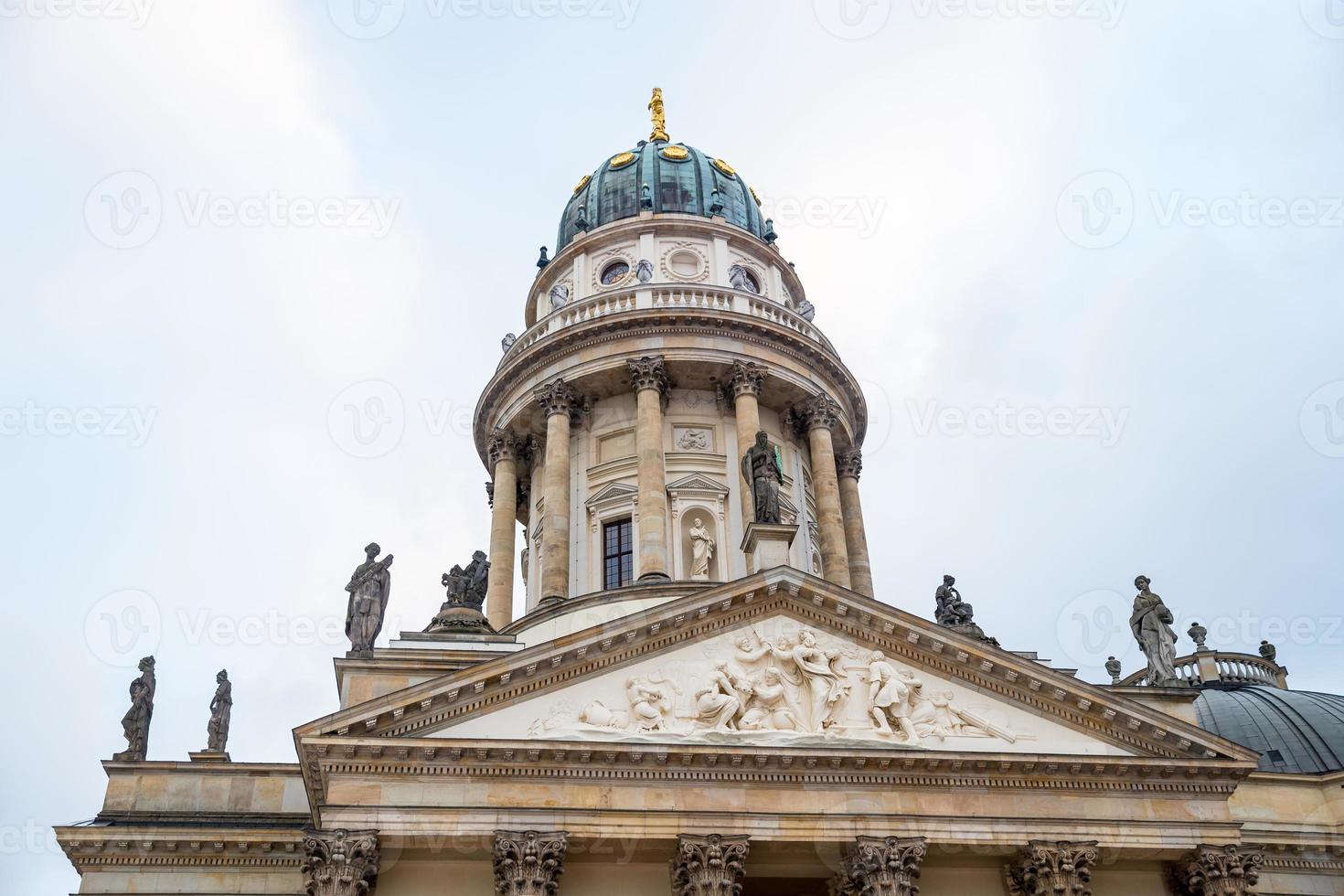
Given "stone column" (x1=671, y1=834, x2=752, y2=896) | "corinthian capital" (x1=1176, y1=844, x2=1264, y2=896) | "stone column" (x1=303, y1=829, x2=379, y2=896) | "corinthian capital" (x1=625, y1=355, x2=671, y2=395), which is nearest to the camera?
"stone column" (x1=303, y1=829, x2=379, y2=896)

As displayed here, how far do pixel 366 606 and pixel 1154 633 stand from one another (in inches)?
714

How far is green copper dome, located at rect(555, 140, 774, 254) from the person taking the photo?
4294cm

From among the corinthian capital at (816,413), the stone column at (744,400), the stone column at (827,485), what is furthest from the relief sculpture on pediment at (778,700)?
the corinthian capital at (816,413)

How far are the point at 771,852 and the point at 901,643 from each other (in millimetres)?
4991

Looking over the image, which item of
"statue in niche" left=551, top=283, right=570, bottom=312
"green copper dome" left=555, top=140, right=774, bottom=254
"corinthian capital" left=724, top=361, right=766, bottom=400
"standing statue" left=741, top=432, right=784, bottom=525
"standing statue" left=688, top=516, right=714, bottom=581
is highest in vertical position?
"green copper dome" left=555, top=140, right=774, bottom=254

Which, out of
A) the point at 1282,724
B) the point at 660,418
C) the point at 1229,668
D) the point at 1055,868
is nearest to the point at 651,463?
the point at 660,418

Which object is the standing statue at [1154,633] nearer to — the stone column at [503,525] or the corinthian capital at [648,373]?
the corinthian capital at [648,373]

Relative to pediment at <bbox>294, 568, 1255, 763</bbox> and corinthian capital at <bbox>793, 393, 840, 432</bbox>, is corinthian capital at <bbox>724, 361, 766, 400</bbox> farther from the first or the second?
pediment at <bbox>294, 568, 1255, 763</bbox>

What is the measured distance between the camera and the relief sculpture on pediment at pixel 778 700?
23.1m

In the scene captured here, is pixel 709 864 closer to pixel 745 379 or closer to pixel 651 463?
pixel 651 463

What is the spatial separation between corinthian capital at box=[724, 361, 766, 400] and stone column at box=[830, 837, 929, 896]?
1696cm

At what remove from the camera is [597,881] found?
22703 millimetres

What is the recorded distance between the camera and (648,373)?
36344 millimetres

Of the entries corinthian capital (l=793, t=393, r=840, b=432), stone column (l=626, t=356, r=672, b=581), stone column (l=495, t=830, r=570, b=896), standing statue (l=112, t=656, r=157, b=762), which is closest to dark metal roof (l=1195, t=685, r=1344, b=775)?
corinthian capital (l=793, t=393, r=840, b=432)
